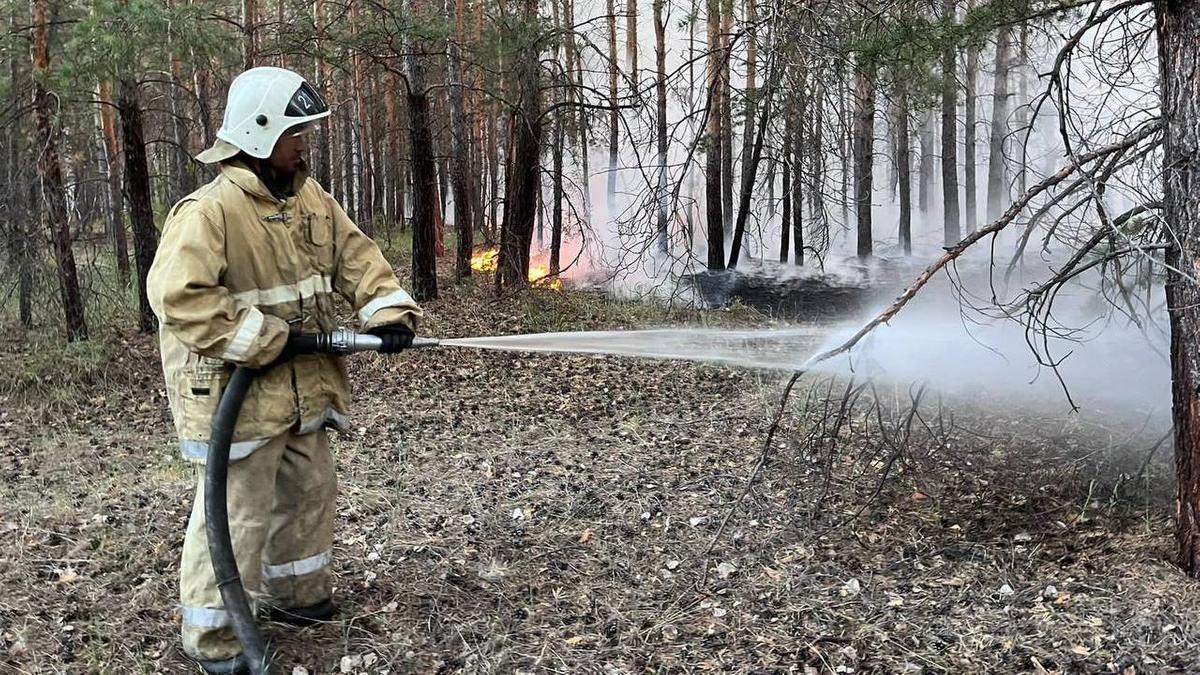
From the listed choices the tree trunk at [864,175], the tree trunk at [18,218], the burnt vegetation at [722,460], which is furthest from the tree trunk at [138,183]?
the tree trunk at [864,175]

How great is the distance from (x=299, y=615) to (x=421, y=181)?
30.0 feet

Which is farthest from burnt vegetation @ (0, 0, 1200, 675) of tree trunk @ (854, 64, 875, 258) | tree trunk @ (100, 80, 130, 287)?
tree trunk @ (854, 64, 875, 258)

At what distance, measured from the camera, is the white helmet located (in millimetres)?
3244

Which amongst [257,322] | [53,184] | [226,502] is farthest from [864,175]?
[53,184]

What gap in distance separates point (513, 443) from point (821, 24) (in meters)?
3.60

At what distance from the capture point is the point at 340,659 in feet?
11.5

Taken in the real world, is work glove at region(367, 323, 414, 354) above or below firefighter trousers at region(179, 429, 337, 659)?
above

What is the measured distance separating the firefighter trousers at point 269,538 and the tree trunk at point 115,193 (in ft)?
23.3

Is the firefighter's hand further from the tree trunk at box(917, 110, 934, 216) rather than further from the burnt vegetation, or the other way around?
the tree trunk at box(917, 110, 934, 216)

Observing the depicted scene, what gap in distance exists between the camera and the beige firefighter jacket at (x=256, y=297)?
3062mm

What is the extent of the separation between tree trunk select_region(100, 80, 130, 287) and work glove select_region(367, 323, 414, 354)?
7192 millimetres

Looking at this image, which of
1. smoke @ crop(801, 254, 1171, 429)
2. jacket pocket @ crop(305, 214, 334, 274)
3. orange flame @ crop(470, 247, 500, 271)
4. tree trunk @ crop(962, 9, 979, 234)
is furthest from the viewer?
tree trunk @ crop(962, 9, 979, 234)

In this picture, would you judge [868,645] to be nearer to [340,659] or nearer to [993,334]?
[340,659]

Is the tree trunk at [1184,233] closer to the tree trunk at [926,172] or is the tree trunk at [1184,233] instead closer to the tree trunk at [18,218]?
the tree trunk at [18,218]
